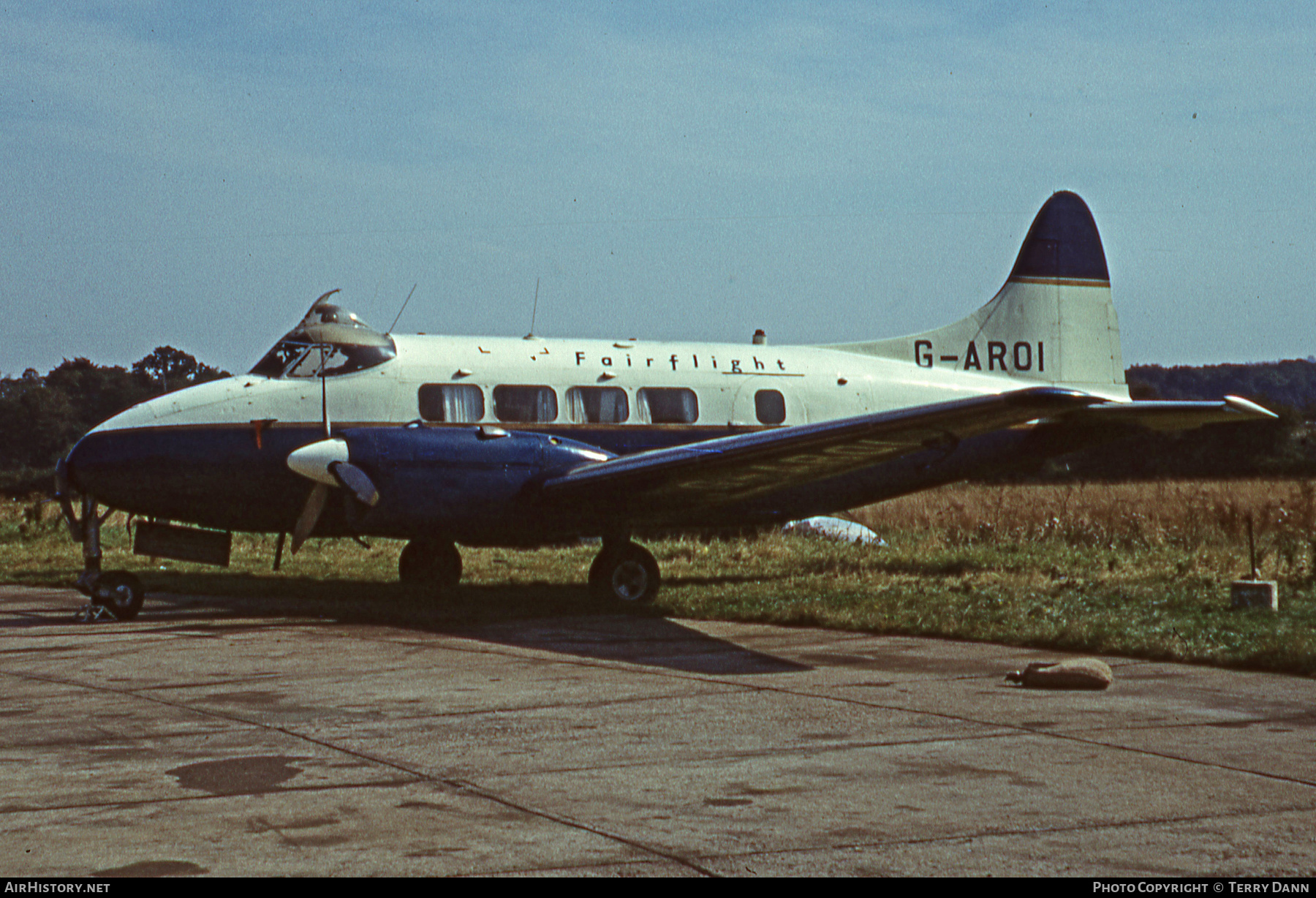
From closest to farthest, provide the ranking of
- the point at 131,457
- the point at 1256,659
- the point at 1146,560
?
the point at 1256,659, the point at 131,457, the point at 1146,560

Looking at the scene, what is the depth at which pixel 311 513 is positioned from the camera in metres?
15.3

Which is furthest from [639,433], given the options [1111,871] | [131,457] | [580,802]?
[1111,871]

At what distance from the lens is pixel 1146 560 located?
1942cm

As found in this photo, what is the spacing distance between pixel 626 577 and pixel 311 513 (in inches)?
157

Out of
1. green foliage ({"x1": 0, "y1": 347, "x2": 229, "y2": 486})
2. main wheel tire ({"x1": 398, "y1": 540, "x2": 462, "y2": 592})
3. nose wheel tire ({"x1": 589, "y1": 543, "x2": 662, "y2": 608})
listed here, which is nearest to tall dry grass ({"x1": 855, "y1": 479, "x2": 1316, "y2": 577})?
nose wheel tire ({"x1": 589, "y1": 543, "x2": 662, "y2": 608})

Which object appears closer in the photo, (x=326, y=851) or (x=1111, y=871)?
(x=1111, y=871)

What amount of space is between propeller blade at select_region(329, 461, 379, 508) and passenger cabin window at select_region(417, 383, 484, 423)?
227 cm

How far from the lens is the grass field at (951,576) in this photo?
1279 centimetres

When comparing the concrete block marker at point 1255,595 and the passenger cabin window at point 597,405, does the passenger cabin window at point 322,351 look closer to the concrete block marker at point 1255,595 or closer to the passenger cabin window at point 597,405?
the passenger cabin window at point 597,405

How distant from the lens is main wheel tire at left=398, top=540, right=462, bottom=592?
60.5ft

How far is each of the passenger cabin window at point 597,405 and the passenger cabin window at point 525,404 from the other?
28 centimetres

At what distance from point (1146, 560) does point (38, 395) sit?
3264 inches
